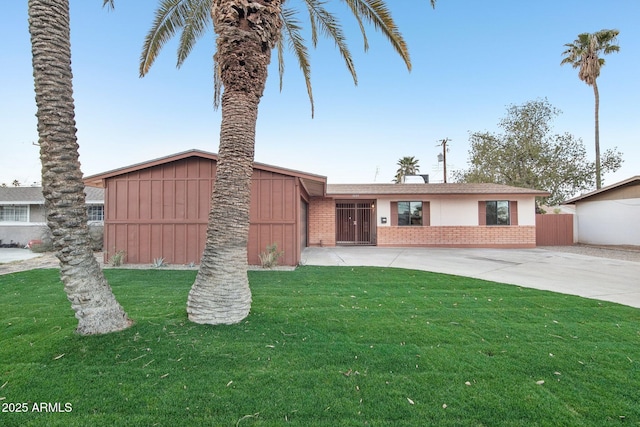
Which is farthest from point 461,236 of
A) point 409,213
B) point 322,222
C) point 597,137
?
point 597,137

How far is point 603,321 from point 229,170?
239 inches

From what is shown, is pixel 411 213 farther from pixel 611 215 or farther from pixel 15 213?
pixel 15 213

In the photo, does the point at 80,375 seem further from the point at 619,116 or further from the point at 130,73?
the point at 619,116

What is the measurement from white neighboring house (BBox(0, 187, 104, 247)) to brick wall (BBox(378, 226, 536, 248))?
1662 centimetres

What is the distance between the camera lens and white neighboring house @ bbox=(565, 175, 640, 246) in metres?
14.9

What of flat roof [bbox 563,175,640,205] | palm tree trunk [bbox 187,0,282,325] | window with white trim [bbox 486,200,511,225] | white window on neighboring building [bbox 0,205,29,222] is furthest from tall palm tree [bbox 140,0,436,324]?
white window on neighboring building [bbox 0,205,29,222]

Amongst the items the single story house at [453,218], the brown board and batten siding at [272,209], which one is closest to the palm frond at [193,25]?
the brown board and batten siding at [272,209]

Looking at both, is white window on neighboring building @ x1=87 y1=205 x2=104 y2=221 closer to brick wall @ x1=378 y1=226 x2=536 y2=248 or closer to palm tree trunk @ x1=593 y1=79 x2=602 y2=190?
brick wall @ x1=378 y1=226 x2=536 y2=248

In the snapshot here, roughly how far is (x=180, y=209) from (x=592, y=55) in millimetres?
29245

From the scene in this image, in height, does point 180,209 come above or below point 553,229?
above

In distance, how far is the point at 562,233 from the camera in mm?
17734

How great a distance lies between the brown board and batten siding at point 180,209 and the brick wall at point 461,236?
742 cm

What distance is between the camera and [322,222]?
16.5m

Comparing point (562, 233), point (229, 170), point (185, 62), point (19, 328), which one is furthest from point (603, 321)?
point (562, 233)
